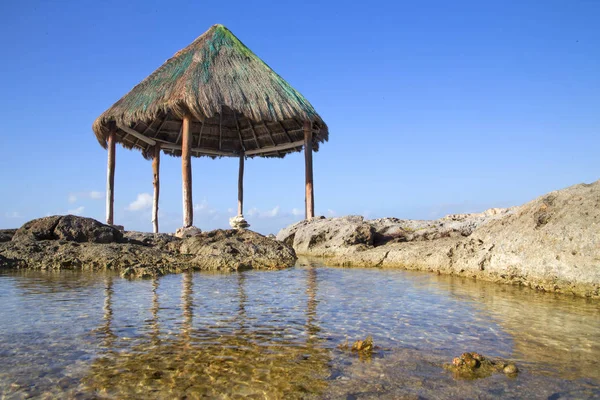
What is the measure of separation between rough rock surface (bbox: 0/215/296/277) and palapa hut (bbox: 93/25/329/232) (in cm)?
307

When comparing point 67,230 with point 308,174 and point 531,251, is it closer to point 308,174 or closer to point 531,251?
point 308,174

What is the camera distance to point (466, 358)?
246 centimetres

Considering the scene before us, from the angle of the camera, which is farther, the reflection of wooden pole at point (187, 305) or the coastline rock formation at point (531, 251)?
the coastline rock formation at point (531, 251)

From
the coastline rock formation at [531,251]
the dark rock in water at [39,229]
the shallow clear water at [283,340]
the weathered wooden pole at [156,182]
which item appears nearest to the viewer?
the shallow clear water at [283,340]

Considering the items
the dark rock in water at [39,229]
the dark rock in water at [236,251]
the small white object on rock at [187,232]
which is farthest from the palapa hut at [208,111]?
the dark rock in water at [39,229]

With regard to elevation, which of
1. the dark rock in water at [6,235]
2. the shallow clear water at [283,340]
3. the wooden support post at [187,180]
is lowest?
the shallow clear water at [283,340]

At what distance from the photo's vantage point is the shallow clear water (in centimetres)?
219

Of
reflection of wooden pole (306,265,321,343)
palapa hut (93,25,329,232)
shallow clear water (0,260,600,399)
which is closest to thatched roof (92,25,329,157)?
palapa hut (93,25,329,232)

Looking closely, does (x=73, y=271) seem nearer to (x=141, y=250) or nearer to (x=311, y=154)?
(x=141, y=250)

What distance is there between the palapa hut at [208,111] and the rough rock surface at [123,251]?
3067 mm

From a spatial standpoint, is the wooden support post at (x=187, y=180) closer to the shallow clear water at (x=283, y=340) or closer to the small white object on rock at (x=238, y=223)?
the small white object on rock at (x=238, y=223)

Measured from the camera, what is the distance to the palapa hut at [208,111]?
38.4 ft

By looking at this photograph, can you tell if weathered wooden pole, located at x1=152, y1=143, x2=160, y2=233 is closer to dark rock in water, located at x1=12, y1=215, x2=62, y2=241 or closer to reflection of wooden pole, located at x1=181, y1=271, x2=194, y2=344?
dark rock in water, located at x1=12, y1=215, x2=62, y2=241

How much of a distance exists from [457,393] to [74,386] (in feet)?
5.89
